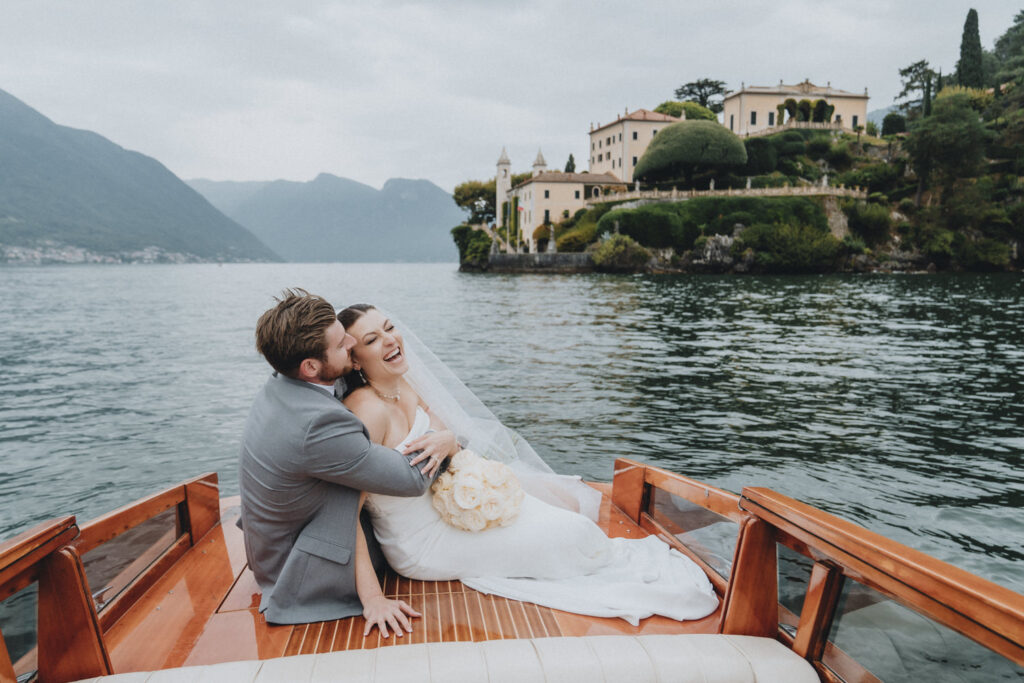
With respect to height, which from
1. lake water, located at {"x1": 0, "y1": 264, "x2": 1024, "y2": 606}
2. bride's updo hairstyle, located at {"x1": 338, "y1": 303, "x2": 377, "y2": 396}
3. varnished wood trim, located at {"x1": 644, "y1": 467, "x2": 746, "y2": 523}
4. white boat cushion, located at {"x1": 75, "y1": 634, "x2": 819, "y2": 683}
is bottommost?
lake water, located at {"x1": 0, "y1": 264, "x2": 1024, "y2": 606}

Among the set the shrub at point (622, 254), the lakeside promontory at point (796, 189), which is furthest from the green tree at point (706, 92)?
the shrub at point (622, 254)

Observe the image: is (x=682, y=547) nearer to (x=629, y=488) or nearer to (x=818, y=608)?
(x=629, y=488)

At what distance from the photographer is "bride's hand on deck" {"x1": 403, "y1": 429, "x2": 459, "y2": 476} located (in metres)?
2.98

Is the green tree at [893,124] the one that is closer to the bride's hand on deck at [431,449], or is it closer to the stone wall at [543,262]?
the stone wall at [543,262]

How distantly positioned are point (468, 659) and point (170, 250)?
7858 inches

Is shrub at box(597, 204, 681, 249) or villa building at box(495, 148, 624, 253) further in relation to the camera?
villa building at box(495, 148, 624, 253)

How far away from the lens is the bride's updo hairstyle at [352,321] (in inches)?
124

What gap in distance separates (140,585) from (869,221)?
2348 inches

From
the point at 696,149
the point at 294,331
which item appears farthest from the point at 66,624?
the point at 696,149

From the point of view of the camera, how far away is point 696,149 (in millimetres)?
58719

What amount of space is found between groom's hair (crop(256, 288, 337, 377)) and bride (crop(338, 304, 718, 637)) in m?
0.39

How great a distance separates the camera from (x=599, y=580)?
330cm

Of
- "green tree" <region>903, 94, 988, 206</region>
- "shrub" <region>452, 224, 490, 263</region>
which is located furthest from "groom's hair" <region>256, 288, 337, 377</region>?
"shrub" <region>452, 224, 490, 263</region>

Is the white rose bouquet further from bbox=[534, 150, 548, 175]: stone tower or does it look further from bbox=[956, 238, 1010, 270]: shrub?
bbox=[534, 150, 548, 175]: stone tower
